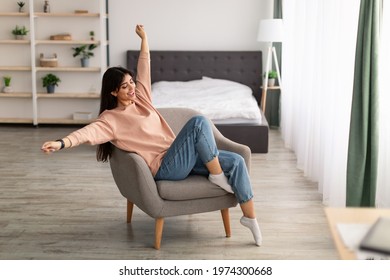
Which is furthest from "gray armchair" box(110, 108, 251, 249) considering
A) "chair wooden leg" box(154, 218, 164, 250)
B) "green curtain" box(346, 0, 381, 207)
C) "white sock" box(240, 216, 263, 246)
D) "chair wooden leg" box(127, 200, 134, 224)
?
"green curtain" box(346, 0, 381, 207)

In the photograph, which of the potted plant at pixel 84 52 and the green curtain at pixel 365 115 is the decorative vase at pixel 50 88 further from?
the green curtain at pixel 365 115

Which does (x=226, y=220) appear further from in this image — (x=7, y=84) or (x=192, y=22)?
(x=7, y=84)

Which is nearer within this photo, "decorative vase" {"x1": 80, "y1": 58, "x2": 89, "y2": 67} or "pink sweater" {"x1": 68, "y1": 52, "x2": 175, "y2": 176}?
"pink sweater" {"x1": 68, "y1": 52, "x2": 175, "y2": 176}

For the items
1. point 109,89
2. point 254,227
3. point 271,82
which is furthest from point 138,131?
point 271,82

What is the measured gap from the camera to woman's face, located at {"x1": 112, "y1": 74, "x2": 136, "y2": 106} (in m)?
3.68

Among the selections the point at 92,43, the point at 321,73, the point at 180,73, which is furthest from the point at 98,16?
the point at 321,73

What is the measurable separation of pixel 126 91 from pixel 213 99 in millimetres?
3285

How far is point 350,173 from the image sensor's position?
4.12 metres

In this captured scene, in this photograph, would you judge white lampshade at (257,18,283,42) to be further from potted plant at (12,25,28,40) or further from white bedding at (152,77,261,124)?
potted plant at (12,25,28,40)

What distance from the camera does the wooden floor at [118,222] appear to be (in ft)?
11.9

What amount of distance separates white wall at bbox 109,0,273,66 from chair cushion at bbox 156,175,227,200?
15.2ft

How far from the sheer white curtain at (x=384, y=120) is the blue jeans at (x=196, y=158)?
1080 mm

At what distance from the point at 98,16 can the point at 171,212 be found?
15.5 ft

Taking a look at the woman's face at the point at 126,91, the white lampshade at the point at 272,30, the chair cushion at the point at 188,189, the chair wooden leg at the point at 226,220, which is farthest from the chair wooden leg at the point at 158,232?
the white lampshade at the point at 272,30
